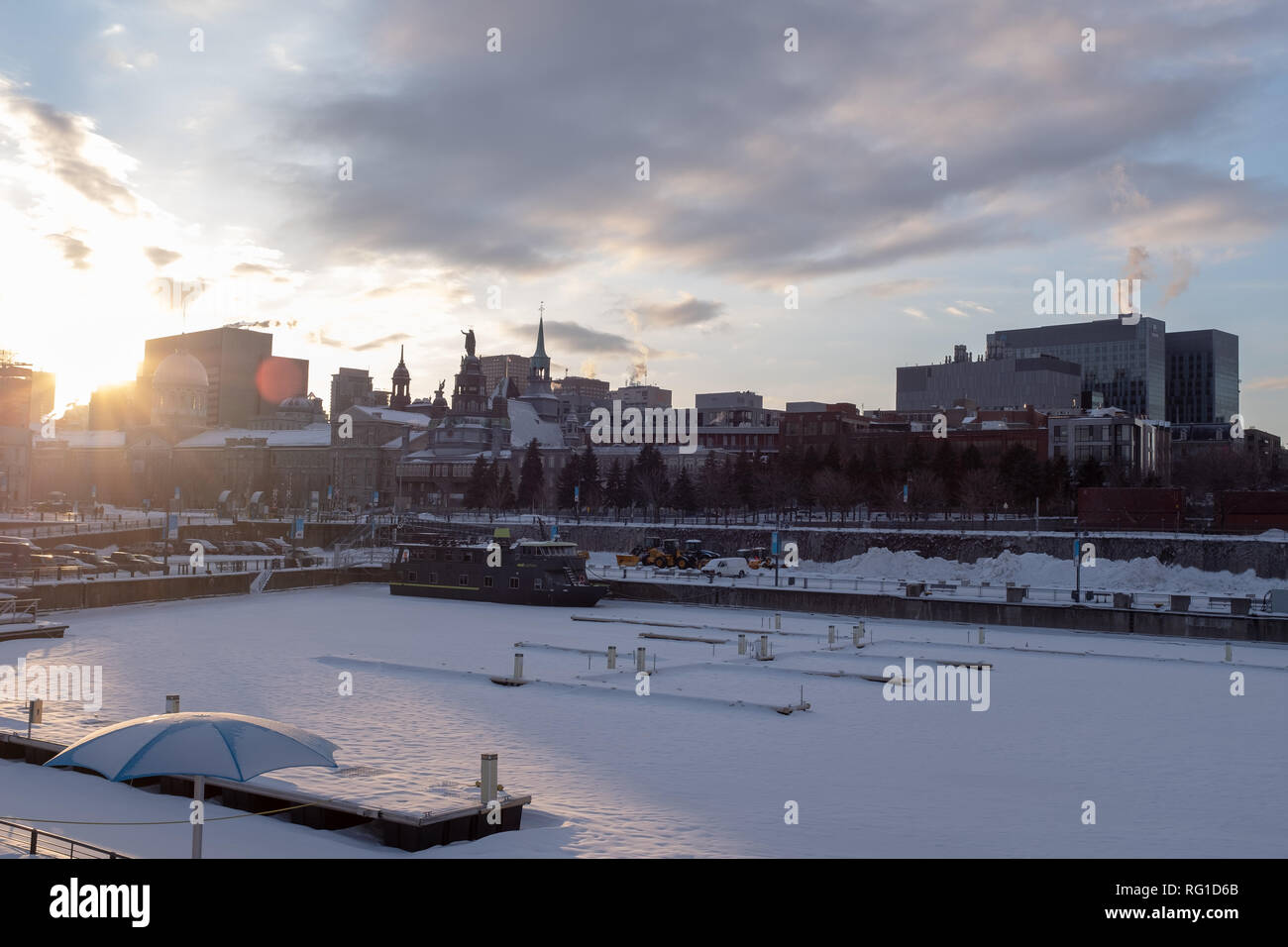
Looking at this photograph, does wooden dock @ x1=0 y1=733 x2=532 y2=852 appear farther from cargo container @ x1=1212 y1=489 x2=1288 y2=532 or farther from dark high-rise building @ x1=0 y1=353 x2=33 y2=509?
dark high-rise building @ x1=0 y1=353 x2=33 y2=509

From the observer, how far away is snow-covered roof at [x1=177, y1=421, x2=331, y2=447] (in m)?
172

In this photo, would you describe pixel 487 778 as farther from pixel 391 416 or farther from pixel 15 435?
pixel 391 416

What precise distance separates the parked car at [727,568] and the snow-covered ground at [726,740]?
69.8ft

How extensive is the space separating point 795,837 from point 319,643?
95.4 ft

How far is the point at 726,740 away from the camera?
24438 millimetres

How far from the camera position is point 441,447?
162 metres

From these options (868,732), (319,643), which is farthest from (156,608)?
(868,732)

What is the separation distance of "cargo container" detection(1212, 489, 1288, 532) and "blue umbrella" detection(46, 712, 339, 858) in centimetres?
6778

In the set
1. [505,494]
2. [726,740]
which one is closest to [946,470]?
[505,494]

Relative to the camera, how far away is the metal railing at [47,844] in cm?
1332

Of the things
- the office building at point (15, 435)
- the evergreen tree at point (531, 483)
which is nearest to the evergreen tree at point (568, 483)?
the evergreen tree at point (531, 483)

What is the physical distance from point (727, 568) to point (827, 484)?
33998 millimetres

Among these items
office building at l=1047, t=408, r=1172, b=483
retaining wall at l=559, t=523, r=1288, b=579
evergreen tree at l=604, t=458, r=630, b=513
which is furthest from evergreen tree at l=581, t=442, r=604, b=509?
office building at l=1047, t=408, r=1172, b=483
